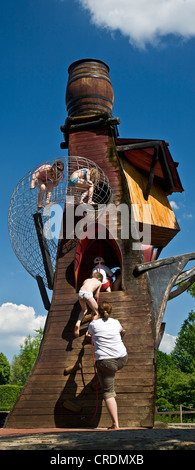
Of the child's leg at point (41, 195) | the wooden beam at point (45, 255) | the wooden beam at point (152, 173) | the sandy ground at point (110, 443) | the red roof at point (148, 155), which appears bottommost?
the sandy ground at point (110, 443)

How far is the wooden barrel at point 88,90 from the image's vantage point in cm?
1213

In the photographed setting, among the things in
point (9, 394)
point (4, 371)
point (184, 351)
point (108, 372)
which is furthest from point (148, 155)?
point (4, 371)

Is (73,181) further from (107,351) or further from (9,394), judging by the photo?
(9,394)

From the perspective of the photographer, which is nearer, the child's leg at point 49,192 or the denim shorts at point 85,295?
the denim shorts at point 85,295

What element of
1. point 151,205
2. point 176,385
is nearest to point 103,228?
point 151,205

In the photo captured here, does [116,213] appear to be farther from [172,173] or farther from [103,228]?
[172,173]

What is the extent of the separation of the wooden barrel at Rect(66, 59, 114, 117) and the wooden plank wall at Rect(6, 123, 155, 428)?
4.17 m

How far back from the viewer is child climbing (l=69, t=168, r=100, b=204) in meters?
9.98

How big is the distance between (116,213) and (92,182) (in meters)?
0.97

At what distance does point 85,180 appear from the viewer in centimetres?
1009

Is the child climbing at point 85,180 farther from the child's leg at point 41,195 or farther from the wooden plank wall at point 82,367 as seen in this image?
the wooden plank wall at point 82,367

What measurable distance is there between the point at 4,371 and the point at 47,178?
50921 millimetres

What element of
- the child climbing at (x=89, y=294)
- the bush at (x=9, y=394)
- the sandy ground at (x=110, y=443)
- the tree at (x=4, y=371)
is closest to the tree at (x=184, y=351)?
the bush at (x=9, y=394)

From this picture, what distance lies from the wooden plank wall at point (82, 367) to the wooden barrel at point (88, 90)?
4171 millimetres
